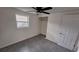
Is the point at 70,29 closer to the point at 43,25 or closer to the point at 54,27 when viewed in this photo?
the point at 54,27

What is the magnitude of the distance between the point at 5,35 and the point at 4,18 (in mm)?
879

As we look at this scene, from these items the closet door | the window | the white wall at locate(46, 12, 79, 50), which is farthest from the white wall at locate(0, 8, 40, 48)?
the closet door

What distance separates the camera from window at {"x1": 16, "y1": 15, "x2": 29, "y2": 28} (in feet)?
10.7

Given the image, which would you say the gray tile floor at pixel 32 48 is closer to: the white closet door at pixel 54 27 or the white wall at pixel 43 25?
the white closet door at pixel 54 27

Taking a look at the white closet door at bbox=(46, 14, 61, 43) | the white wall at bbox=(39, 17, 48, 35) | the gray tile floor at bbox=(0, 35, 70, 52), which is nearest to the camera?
the gray tile floor at bbox=(0, 35, 70, 52)

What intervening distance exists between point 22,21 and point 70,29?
307 centimetres

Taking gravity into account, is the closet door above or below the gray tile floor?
above

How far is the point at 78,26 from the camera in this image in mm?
2385

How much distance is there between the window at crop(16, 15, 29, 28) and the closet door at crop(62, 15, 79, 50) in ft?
8.50

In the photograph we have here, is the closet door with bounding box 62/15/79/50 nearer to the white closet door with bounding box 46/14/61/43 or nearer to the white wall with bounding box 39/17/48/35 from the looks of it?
the white closet door with bounding box 46/14/61/43

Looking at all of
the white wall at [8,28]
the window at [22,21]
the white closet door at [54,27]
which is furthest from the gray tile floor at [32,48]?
the window at [22,21]

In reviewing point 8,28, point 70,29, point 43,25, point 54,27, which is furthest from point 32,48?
point 43,25

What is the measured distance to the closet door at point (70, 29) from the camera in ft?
8.05
